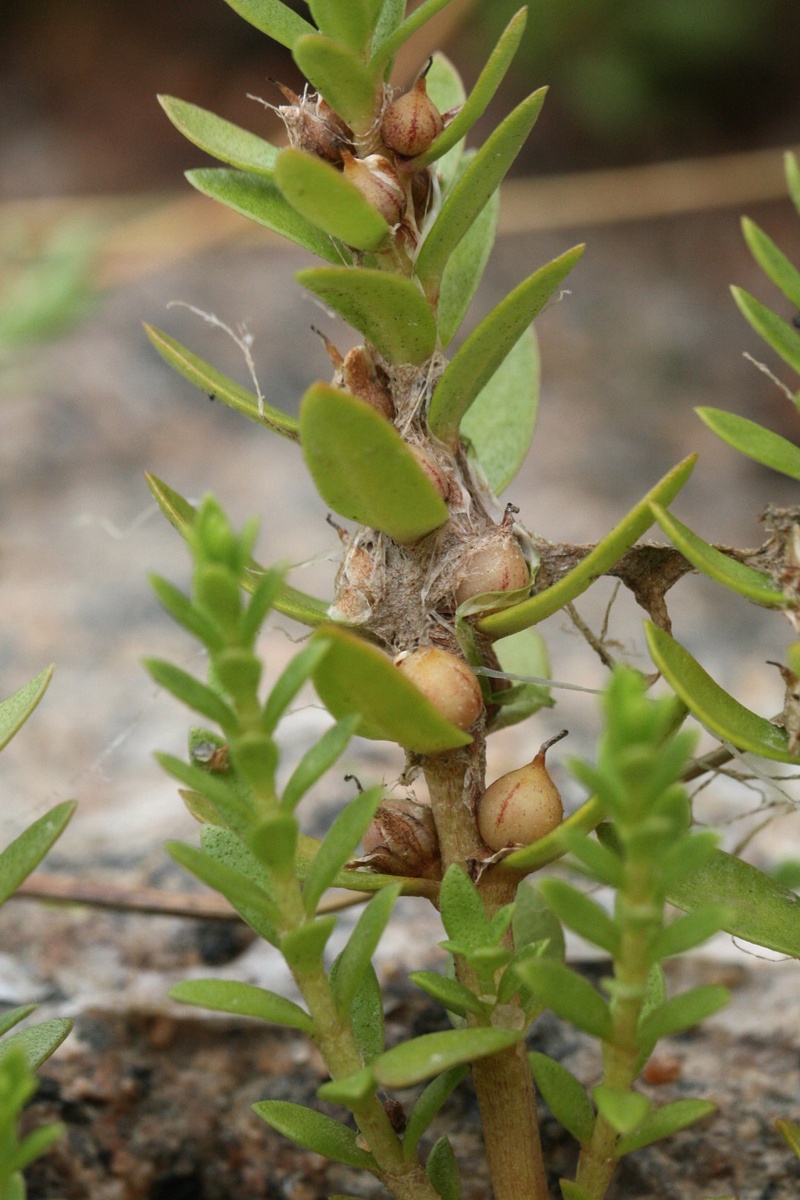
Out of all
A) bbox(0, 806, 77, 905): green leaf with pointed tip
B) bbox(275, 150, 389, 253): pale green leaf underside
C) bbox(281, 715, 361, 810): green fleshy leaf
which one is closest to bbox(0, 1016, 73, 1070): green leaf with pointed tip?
bbox(0, 806, 77, 905): green leaf with pointed tip

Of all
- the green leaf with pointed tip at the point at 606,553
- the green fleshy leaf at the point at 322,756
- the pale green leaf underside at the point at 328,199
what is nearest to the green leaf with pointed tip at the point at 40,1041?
the green fleshy leaf at the point at 322,756

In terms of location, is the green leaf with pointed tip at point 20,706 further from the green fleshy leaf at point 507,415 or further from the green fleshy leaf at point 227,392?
the green fleshy leaf at point 507,415

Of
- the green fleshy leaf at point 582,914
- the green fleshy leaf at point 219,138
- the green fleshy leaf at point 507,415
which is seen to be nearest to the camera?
the green fleshy leaf at point 582,914

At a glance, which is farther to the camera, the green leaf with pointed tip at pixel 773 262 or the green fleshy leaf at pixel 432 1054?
the green leaf with pointed tip at pixel 773 262

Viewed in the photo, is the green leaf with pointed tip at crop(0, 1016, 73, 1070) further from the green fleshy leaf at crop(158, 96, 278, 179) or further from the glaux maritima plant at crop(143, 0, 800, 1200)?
the green fleshy leaf at crop(158, 96, 278, 179)

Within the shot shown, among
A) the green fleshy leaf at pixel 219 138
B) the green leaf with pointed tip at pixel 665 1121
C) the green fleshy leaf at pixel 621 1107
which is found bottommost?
the green leaf with pointed tip at pixel 665 1121

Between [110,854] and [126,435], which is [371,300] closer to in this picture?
[110,854]

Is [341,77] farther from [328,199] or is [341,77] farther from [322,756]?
[322,756]

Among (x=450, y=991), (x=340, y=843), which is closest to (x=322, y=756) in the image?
(x=340, y=843)
